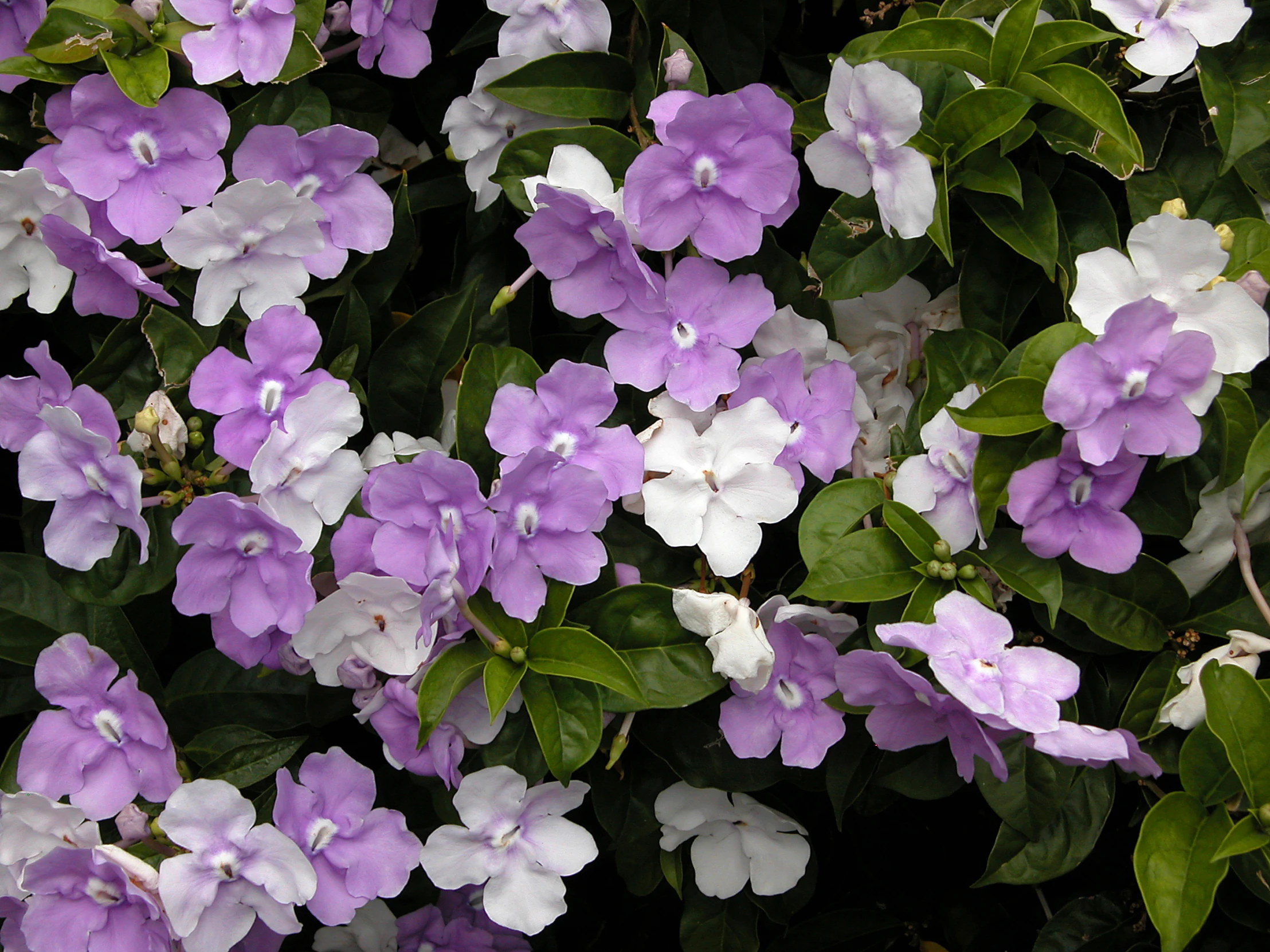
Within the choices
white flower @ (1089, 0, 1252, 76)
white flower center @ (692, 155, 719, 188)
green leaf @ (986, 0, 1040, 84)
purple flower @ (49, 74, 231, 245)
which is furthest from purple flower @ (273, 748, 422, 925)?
white flower @ (1089, 0, 1252, 76)

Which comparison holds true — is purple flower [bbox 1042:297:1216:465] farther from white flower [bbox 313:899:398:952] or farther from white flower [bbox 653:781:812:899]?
white flower [bbox 313:899:398:952]

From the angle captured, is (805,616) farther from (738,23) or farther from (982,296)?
(738,23)

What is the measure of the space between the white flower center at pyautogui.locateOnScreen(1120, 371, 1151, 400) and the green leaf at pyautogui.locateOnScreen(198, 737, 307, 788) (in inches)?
35.2

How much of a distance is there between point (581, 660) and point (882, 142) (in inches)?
22.7

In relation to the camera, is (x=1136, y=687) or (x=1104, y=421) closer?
(x=1104, y=421)

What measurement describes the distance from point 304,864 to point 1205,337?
946 mm

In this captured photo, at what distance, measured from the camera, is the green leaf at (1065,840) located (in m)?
1.08

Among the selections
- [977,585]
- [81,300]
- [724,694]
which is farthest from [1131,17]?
[81,300]

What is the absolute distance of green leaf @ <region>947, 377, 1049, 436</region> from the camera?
935 millimetres

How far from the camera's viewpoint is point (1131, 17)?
1.02 metres

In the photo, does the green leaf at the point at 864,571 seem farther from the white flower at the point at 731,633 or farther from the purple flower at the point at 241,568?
the purple flower at the point at 241,568

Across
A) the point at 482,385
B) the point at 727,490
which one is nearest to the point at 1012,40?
the point at 727,490

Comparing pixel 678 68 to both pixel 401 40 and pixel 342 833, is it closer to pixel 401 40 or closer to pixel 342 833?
pixel 401 40

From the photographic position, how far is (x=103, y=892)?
1.00 m
